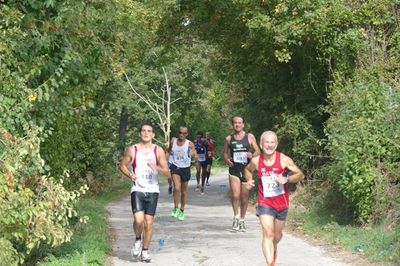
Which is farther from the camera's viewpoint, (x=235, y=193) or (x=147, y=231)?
(x=235, y=193)

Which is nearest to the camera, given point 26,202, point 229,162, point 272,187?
point 26,202

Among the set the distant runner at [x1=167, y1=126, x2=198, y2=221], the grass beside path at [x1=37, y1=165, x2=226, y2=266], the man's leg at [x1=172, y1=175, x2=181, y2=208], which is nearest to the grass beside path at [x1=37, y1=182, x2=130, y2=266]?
the grass beside path at [x1=37, y1=165, x2=226, y2=266]

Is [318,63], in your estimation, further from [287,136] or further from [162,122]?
[162,122]

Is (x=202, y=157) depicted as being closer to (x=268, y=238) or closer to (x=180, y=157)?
(x=180, y=157)

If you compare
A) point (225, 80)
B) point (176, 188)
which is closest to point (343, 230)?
point (176, 188)

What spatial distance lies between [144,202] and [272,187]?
214 centimetres

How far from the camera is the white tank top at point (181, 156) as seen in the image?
1495 centimetres

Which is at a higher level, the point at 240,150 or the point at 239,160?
the point at 240,150

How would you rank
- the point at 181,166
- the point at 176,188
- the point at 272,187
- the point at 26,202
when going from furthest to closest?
the point at 181,166 → the point at 176,188 → the point at 272,187 → the point at 26,202

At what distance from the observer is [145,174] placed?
32.6 ft

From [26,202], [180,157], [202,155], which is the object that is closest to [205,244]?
[180,157]

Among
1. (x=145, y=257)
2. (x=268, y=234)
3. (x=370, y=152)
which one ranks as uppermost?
(x=370, y=152)

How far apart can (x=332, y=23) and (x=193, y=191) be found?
11.4 m

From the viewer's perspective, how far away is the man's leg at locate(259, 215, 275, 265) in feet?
27.1
